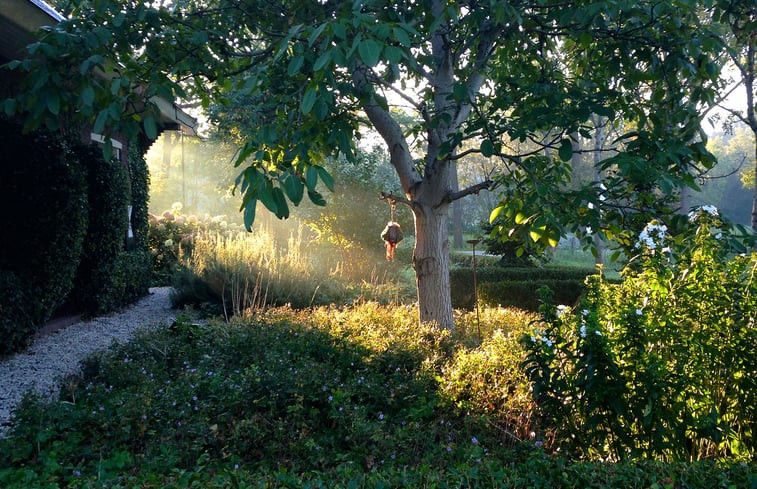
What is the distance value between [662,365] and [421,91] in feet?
13.3

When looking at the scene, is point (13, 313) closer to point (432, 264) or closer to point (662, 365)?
point (432, 264)

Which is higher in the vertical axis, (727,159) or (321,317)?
(727,159)

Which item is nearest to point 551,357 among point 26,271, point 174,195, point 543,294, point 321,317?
point 543,294

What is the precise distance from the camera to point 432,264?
625cm

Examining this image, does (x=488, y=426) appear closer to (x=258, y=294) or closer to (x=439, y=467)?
(x=439, y=467)

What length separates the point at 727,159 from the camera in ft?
186

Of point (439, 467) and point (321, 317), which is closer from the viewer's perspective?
point (439, 467)

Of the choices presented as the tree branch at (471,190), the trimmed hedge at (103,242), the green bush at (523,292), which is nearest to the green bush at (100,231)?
the trimmed hedge at (103,242)

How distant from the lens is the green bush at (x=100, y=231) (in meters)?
7.17

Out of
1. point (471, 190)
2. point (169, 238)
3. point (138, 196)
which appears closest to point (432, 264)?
point (471, 190)

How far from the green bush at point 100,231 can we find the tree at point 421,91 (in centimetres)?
279

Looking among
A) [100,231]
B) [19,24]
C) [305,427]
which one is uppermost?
[19,24]

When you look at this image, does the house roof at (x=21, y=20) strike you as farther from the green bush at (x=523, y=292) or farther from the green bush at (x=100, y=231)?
the green bush at (x=523, y=292)

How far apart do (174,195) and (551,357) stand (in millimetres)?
55494
